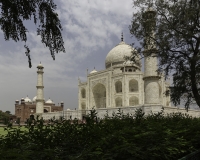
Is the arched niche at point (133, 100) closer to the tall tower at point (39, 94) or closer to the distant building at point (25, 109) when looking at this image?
the tall tower at point (39, 94)

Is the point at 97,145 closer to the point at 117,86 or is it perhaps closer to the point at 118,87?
the point at 117,86

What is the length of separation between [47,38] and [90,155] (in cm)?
206

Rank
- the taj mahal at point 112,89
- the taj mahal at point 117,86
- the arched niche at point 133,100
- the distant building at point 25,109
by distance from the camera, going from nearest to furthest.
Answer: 1. the taj mahal at point 112,89
2. the taj mahal at point 117,86
3. the arched niche at point 133,100
4. the distant building at point 25,109

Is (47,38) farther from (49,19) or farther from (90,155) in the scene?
(90,155)

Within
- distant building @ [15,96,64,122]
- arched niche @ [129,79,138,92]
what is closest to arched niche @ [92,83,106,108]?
arched niche @ [129,79,138,92]

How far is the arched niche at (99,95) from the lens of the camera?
35438mm

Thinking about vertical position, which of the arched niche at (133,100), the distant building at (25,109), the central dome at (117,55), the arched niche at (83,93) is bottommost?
the distant building at (25,109)

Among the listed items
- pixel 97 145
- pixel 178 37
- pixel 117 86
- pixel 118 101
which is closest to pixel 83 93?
pixel 117 86

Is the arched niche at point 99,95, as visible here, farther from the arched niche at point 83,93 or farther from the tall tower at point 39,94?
the tall tower at point 39,94

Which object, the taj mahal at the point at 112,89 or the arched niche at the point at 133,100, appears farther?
the arched niche at the point at 133,100

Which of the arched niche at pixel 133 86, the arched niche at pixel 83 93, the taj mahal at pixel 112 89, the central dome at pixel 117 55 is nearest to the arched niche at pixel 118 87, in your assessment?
the taj mahal at pixel 112 89

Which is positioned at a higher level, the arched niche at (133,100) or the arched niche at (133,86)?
the arched niche at (133,86)

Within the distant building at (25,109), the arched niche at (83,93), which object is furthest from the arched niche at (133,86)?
the distant building at (25,109)

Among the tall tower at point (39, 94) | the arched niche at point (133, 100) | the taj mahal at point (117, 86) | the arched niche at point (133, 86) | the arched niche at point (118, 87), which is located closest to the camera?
the taj mahal at point (117, 86)
